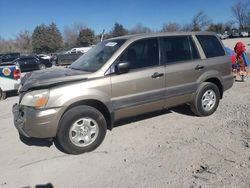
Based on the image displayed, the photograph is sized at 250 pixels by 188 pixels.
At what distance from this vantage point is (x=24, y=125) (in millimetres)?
4168

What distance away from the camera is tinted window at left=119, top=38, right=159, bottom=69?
15.7 ft

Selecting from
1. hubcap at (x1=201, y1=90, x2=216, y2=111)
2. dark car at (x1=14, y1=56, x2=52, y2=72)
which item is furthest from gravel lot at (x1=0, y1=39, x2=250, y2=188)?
dark car at (x1=14, y1=56, x2=52, y2=72)

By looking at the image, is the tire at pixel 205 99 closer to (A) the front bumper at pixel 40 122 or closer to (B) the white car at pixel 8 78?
(A) the front bumper at pixel 40 122

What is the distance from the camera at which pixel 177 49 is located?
5.39m

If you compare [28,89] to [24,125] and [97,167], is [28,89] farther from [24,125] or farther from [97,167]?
[97,167]

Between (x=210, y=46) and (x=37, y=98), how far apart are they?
3942mm

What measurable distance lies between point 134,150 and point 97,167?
0.76 meters

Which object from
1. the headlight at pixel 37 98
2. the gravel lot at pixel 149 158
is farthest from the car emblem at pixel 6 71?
the headlight at pixel 37 98

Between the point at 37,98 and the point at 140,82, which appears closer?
the point at 37,98

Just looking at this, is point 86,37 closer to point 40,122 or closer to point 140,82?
point 140,82

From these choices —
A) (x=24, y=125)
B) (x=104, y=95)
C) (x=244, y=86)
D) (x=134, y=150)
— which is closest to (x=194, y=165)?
(x=134, y=150)

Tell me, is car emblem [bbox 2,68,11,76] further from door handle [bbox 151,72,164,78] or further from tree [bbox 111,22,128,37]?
tree [bbox 111,22,128,37]

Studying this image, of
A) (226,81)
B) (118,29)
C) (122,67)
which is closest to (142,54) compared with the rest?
(122,67)

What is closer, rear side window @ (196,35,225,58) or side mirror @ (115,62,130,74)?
side mirror @ (115,62,130,74)
